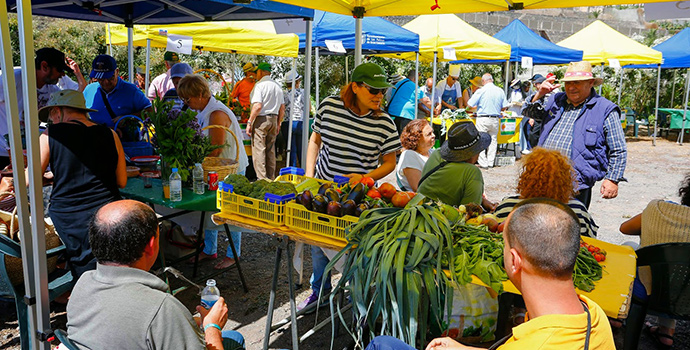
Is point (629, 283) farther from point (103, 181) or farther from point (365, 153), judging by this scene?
point (103, 181)

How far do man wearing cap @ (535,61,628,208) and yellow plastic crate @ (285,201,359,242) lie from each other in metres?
2.22

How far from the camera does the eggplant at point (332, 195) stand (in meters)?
2.79

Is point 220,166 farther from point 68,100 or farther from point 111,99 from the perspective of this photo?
point 111,99

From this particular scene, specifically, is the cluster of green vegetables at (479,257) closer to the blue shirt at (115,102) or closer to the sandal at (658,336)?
the sandal at (658,336)

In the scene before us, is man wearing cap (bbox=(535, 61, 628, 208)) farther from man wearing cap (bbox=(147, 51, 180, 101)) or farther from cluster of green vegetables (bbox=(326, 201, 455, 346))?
man wearing cap (bbox=(147, 51, 180, 101))

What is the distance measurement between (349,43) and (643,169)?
7444 mm

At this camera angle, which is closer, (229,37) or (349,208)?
(349,208)

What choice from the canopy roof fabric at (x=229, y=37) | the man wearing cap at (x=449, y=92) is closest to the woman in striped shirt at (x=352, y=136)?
the canopy roof fabric at (x=229, y=37)

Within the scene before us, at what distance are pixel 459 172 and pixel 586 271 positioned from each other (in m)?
1.14

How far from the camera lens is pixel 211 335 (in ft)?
6.62

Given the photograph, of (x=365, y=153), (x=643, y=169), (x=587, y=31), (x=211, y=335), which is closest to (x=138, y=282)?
(x=211, y=335)

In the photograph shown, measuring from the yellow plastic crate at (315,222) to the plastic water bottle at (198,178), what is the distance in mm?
1141

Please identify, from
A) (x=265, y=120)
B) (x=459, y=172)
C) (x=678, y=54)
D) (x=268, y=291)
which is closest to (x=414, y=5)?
(x=459, y=172)

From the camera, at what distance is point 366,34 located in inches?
322
